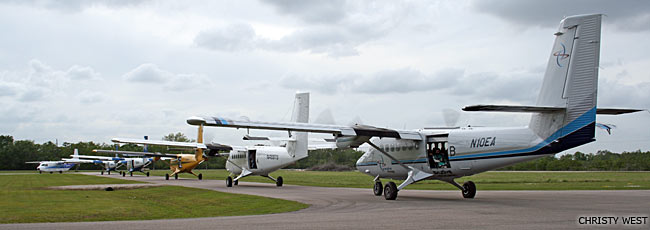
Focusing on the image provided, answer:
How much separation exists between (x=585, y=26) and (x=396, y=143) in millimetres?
9521

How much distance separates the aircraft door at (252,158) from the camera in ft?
118

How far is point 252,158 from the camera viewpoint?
119 feet

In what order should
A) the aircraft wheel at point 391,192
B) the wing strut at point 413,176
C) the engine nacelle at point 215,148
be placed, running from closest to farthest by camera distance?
the aircraft wheel at point 391,192 → the wing strut at point 413,176 → the engine nacelle at point 215,148

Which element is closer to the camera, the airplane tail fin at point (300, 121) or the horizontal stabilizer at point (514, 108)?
the horizontal stabilizer at point (514, 108)

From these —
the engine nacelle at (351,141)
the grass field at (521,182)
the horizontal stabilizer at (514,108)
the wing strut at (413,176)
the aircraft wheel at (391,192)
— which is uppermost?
the horizontal stabilizer at (514,108)

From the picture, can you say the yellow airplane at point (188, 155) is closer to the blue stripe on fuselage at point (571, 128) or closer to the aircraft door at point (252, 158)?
the aircraft door at point (252, 158)

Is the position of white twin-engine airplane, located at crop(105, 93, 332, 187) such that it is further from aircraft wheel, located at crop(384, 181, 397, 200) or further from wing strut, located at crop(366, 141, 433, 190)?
aircraft wheel, located at crop(384, 181, 397, 200)

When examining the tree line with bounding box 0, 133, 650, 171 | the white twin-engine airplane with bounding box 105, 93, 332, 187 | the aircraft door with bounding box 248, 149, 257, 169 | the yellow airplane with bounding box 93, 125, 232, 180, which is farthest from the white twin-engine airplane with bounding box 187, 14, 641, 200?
the tree line with bounding box 0, 133, 650, 171

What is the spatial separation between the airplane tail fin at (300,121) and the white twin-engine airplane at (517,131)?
8781 mm

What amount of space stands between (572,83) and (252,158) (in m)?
23.6

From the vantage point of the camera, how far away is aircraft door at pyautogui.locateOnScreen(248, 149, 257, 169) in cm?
3603

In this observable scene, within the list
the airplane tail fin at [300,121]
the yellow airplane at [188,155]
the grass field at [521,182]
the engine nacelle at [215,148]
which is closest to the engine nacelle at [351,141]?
the airplane tail fin at [300,121]

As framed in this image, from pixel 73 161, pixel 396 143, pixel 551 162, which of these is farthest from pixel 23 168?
pixel 396 143

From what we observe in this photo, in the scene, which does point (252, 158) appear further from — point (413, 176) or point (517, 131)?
point (517, 131)
